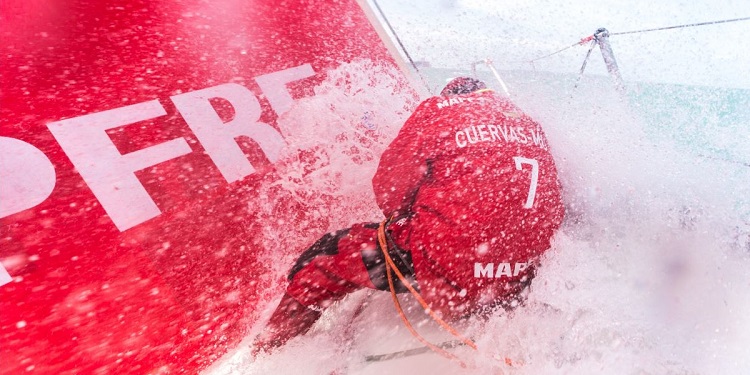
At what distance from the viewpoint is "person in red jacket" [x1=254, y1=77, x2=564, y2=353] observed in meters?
1.32

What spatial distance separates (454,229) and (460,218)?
4 cm

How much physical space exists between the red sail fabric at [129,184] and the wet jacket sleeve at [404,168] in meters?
0.28

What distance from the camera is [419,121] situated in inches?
62.1

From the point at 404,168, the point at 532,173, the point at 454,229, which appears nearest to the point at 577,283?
the point at 532,173

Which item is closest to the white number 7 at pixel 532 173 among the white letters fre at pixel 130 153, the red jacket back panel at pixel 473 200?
the red jacket back panel at pixel 473 200

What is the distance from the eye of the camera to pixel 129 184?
3.67 ft

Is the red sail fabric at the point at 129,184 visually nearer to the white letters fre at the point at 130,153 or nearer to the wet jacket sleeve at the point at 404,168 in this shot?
the white letters fre at the point at 130,153

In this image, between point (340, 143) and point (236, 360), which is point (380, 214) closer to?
point (340, 143)

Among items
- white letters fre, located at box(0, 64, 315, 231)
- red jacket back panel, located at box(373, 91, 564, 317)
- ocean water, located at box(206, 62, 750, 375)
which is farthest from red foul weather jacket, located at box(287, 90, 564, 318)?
white letters fre, located at box(0, 64, 315, 231)

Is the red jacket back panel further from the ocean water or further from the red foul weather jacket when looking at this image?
the ocean water

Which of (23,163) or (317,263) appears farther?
(317,263)

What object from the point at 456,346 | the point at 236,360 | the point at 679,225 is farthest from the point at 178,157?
the point at 679,225

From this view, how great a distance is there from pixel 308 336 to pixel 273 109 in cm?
82

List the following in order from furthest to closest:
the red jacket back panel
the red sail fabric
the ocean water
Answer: the ocean water, the red jacket back panel, the red sail fabric
